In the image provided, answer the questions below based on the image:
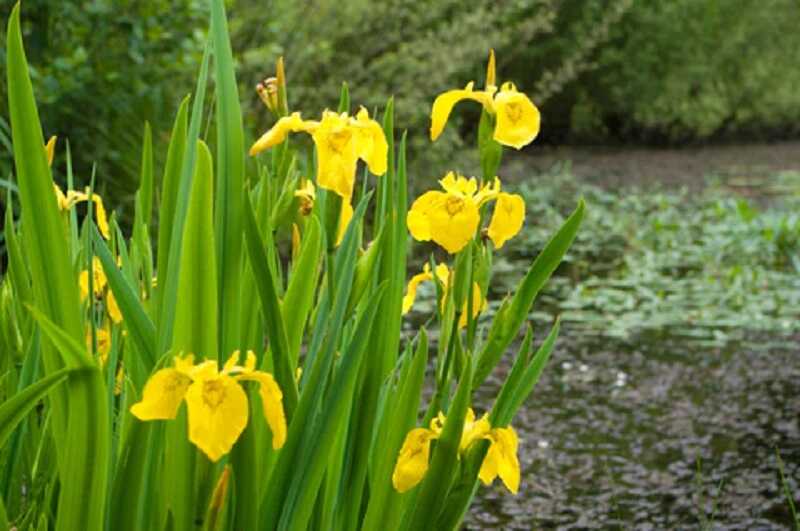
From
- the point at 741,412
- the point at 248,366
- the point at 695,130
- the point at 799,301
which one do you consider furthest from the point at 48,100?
the point at 695,130

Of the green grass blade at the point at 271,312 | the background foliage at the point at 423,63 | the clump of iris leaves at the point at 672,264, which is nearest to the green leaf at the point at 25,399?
the green grass blade at the point at 271,312

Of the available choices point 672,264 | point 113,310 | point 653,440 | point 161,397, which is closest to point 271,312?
point 161,397

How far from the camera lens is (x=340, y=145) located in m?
1.33

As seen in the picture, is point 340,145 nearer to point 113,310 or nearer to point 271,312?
point 271,312

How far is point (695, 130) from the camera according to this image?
590 inches

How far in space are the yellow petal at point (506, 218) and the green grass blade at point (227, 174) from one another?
256 millimetres

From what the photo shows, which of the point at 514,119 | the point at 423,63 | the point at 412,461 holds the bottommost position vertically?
the point at 423,63

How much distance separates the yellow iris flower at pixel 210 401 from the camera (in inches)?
A: 42.1

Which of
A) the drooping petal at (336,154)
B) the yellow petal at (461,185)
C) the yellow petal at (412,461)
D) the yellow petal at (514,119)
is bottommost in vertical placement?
the yellow petal at (412,461)

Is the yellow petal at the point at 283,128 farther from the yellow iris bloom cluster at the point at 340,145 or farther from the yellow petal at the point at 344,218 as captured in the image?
the yellow petal at the point at 344,218

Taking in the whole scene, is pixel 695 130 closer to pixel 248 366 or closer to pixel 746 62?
pixel 746 62

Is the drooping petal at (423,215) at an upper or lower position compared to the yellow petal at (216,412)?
upper

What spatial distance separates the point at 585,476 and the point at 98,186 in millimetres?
3027

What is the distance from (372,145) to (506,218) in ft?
0.50
